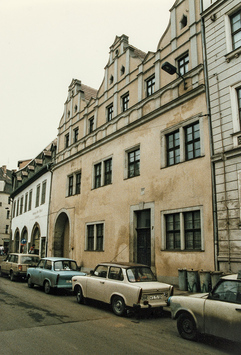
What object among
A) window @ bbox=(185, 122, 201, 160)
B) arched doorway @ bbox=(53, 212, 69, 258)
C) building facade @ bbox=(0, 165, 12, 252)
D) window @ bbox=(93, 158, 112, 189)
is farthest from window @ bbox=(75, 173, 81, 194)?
building facade @ bbox=(0, 165, 12, 252)

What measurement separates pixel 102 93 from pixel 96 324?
17.5 meters

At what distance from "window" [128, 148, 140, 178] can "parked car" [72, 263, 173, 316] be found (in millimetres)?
8063

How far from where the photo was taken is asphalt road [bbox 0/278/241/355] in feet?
18.1

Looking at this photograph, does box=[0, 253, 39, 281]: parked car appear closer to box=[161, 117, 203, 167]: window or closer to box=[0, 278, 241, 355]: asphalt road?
box=[0, 278, 241, 355]: asphalt road

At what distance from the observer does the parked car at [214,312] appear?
18.3ft

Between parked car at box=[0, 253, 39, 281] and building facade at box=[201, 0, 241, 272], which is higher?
building facade at box=[201, 0, 241, 272]

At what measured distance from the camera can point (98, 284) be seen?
9.51m

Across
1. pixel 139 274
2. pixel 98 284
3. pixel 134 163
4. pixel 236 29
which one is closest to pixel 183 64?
pixel 236 29

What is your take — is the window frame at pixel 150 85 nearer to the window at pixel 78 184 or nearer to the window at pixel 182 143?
the window at pixel 182 143

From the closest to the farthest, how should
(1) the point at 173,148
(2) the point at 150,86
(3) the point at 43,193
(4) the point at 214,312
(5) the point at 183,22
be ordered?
1. (4) the point at 214,312
2. (1) the point at 173,148
3. (5) the point at 183,22
4. (2) the point at 150,86
5. (3) the point at 43,193

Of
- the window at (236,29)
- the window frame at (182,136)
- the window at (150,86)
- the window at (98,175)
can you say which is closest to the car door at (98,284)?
the window frame at (182,136)

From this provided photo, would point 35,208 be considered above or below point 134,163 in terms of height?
below

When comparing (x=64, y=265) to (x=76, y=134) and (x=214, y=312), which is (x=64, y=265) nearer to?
(x=214, y=312)

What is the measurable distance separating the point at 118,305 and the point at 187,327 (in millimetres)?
2653
